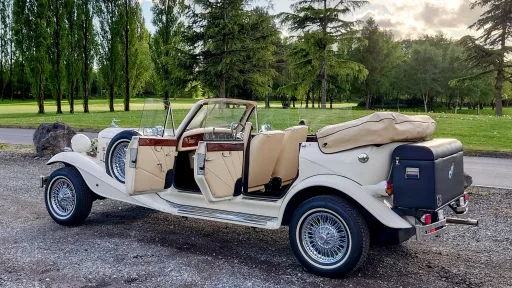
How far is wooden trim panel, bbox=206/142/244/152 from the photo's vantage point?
4.25 m

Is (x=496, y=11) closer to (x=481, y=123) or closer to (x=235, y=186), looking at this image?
(x=481, y=123)

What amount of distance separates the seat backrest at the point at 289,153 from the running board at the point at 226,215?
0.67 meters

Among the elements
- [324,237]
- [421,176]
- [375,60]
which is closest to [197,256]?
[324,237]

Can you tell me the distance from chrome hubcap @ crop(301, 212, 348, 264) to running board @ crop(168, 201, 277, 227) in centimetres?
42

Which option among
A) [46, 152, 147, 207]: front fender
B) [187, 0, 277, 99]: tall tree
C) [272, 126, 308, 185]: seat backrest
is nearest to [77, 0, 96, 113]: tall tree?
[187, 0, 277, 99]: tall tree

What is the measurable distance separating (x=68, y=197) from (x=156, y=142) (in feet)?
5.43

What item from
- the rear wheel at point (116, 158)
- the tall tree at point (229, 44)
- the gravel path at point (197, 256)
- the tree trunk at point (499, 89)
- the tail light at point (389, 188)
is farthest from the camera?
the tree trunk at point (499, 89)

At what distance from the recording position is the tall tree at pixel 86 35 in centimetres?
3862

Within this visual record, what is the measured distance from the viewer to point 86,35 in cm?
3941

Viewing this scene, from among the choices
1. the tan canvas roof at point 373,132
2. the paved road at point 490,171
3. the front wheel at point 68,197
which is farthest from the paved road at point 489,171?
the front wheel at point 68,197

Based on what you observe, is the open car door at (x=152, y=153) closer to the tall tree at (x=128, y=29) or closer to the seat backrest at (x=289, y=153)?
the seat backrest at (x=289, y=153)

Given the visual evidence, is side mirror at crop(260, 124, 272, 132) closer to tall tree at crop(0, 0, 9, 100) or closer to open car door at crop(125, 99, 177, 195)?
open car door at crop(125, 99, 177, 195)

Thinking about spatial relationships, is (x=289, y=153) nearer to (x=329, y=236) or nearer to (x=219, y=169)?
(x=219, y=169)

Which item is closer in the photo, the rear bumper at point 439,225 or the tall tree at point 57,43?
the rear bumper at point 439,225
